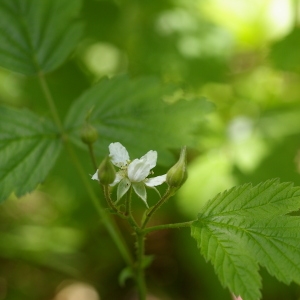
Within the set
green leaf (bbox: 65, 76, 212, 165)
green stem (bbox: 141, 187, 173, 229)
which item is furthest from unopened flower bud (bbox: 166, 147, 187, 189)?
green leaf (bbox: 65, 76, 212, 165)

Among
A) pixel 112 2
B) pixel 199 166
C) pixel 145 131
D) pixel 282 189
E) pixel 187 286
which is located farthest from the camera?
pixel 112 2

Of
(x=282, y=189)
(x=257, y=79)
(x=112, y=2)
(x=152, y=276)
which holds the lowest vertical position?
(x=282, y=189)

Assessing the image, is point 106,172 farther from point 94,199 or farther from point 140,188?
point 94,199

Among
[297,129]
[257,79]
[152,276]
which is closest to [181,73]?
[257,79]

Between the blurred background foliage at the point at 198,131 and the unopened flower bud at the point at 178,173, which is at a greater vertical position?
the blurred background foliage at the point at 198,131

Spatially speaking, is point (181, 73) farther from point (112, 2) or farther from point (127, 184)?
point (127, 184)

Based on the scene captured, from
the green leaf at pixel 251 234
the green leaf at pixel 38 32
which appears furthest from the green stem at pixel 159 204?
the green leaf at pixel 38 32

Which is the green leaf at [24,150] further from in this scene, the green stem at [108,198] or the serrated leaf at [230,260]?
the serrated leaf at [230,260]
